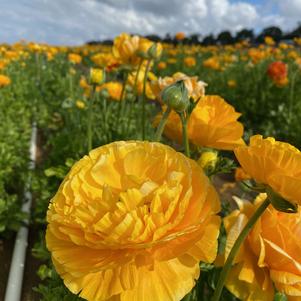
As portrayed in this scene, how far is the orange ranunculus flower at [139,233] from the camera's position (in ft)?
1.94

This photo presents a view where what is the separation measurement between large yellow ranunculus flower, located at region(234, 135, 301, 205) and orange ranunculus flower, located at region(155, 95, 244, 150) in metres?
0.34

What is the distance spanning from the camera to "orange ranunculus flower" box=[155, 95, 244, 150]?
3.18 feet

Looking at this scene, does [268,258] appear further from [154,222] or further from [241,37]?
[241,37]

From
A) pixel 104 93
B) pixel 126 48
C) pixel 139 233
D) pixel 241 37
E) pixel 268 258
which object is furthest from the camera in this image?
pixel 241 37

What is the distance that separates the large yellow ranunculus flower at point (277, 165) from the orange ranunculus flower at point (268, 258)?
13 cm

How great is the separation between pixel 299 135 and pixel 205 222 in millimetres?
3781

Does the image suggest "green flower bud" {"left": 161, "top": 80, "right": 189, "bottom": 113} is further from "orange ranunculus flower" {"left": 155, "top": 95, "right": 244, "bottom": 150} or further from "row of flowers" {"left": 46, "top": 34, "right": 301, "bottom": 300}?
"row of flowers" {"left": 46, "top": 34, "right": 301, "bottom": 300}

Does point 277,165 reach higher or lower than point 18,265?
higher

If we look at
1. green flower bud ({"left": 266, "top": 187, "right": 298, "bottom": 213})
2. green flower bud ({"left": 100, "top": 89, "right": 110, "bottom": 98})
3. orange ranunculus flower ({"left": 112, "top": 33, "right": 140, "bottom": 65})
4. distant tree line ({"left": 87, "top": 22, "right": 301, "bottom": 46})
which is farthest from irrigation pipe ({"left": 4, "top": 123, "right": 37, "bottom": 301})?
distant tree line ({"left": 87, "top": 22, "right": 301, "bottom": 46})

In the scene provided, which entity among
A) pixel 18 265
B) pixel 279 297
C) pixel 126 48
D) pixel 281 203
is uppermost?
pixel 126 48

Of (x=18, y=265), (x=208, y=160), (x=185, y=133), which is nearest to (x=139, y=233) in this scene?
(x=185, y=133)

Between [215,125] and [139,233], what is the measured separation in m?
0.46

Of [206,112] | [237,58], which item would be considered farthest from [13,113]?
[237,58]

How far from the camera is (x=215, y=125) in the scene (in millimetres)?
982
